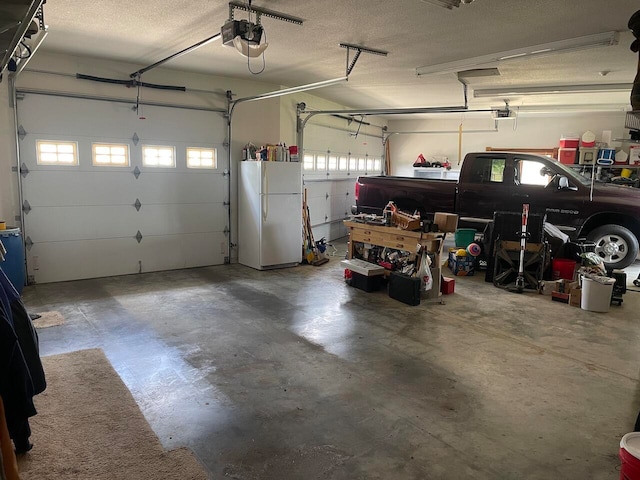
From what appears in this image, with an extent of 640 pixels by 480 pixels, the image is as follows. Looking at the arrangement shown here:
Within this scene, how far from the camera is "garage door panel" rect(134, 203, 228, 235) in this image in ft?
21.4

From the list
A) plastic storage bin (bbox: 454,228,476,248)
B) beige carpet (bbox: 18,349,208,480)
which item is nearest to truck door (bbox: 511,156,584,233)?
plastic storage bin (bbox: 454,228,476,248)

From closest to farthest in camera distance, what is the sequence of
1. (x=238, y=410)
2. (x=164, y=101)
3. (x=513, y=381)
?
1. (x=238, y=410)
2. (x=513, y=381)
3. (x=164, y=101)

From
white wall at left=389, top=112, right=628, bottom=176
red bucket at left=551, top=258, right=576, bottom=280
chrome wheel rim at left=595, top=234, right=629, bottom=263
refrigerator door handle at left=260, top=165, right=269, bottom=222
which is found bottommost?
red bucket at left=551, top=258, right=576, bottom=280

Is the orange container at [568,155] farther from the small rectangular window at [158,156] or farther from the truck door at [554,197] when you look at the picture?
the small rectangular window at [158,156]

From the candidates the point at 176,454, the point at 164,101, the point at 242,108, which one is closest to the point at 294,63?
the point at 242,108

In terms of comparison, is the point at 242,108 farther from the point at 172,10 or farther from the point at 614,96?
the point at 614,96

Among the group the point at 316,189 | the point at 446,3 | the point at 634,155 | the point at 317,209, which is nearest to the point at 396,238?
the point at 446,3

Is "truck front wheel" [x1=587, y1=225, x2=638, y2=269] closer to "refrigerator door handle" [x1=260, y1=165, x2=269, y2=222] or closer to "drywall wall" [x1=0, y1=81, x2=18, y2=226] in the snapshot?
"refrigerator door handle" [x1=260, y1=165, x2=269, y2=222]

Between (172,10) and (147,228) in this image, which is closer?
(172,10)

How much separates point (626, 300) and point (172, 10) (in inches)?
243

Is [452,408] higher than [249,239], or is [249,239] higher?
[249,239]

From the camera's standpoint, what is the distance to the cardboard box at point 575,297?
5.31m

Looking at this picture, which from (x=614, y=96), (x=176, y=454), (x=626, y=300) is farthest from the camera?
(x=614, y=96)

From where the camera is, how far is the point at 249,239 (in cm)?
706
